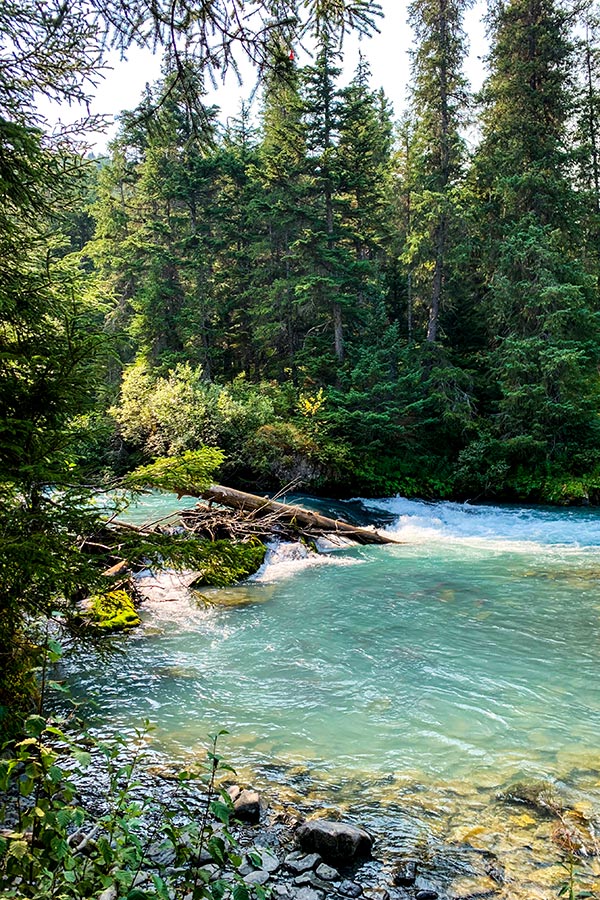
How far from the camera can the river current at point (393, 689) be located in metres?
3.91

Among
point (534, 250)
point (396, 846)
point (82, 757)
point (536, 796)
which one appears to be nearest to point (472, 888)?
point (396, 846)

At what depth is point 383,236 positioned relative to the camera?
2950 cm

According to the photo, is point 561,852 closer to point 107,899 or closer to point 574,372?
point 107,899

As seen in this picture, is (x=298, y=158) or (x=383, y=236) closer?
(x=298, y=158)

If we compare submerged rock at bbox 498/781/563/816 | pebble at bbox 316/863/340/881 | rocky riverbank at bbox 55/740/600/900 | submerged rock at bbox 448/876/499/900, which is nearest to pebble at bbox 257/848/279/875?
rocky riverbank at bbox 55/740/600/900

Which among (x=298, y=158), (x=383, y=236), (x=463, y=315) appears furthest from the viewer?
(x=383, y=236)

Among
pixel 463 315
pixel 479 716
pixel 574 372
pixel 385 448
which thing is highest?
pixel 463 315

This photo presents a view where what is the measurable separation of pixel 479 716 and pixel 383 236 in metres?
28.4

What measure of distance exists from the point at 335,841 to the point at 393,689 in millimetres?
2432

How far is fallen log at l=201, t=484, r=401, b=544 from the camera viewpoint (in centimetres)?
1082

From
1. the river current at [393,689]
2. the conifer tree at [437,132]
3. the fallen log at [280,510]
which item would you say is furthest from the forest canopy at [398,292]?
the river current at [393,689]

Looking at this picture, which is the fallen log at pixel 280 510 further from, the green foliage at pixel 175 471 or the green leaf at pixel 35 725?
the green leaf at pixel 35 725

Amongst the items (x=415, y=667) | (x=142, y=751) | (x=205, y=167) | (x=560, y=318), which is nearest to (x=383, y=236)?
(x=205, y=167)

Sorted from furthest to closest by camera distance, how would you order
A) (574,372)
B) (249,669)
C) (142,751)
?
(574,372) < (249,669) < (142,751)
